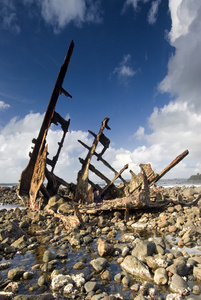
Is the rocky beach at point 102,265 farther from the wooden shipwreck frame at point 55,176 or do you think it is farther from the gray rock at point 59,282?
the wooden shipwreck frame at point 55,176

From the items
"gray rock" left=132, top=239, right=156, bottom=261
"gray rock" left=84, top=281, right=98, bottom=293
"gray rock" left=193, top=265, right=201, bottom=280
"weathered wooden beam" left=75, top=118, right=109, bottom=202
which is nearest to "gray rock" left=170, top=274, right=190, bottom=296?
"gray rock" left=193, top=265, right=201, bottom=280

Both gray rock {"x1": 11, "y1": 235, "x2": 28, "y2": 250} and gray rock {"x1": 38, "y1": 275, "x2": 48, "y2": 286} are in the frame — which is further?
gray rock {"x1": 11, "y1": 235, "x2": 28, "y2": 250}

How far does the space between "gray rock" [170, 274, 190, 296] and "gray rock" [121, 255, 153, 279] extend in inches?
14.1

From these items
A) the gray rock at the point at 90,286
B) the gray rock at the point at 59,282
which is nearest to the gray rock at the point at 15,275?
the gray rock at the point at 59,282

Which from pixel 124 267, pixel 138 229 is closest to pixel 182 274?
pixel 124 267

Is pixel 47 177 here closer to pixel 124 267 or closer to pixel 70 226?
pixel 70 226

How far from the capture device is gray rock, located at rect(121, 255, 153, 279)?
115 inches

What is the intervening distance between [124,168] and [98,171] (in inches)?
64.2

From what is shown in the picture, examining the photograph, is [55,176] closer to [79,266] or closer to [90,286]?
[79,266]

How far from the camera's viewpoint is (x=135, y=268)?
10.1 feet

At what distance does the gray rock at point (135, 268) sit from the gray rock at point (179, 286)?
0.36 meters

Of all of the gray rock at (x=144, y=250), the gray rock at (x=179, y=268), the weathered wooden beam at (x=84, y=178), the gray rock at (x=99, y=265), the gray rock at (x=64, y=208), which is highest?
the weathered wooden beam at (x=84, y=178)

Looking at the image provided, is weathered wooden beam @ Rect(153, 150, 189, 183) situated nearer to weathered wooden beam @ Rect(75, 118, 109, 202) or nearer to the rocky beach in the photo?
the rocky beach

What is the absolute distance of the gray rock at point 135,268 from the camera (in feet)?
9.57
